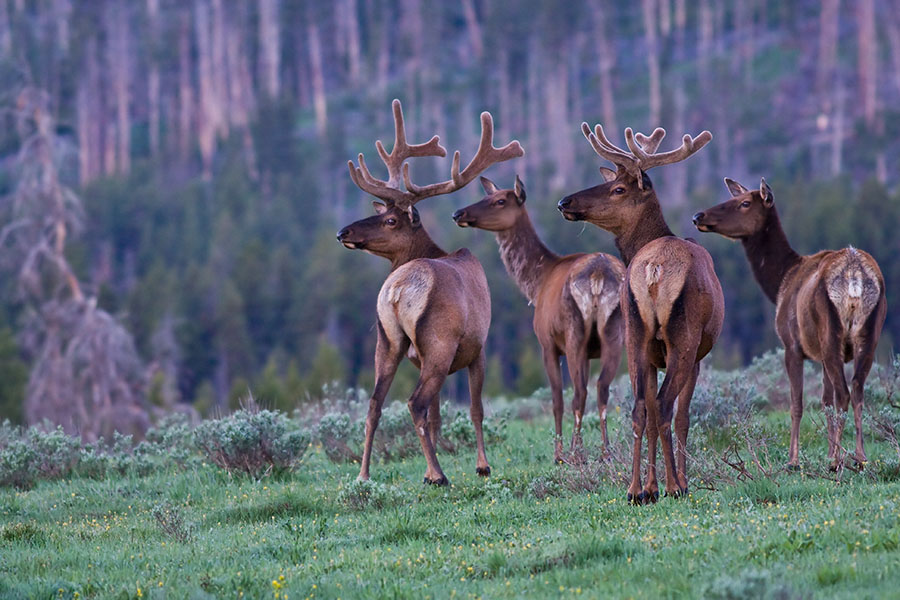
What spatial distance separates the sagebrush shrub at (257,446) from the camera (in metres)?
10.7

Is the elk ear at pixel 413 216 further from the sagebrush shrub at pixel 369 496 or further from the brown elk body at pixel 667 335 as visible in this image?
the brown elk body at pixel 667 335

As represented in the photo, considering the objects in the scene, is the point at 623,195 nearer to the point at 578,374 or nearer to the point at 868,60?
the point at 578,374

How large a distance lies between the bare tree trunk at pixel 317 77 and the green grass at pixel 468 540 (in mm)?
71898

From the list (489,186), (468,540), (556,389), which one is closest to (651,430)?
(468,540)

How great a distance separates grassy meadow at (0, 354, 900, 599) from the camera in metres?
6.02

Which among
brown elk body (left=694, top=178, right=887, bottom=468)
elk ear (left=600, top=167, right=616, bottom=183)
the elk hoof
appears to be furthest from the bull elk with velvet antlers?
brown elk body (left=694, top=178, right=887, bottom=468)

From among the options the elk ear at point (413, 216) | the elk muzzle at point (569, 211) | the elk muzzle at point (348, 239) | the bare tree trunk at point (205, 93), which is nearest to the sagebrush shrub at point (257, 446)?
the elk muzzle at point (348, 239)

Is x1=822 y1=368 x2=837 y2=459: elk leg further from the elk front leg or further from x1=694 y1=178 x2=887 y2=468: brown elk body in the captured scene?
the elk front leg

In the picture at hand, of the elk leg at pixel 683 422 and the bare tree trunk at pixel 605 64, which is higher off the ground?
the bare tree trunk at pixel 605 64

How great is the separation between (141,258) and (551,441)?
52739 mm

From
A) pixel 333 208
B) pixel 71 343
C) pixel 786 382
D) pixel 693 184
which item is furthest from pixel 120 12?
pixel 786 382

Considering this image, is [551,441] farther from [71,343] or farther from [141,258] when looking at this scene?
[141,258]

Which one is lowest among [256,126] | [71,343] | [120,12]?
[71,343]

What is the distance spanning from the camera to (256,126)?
7544 cm
